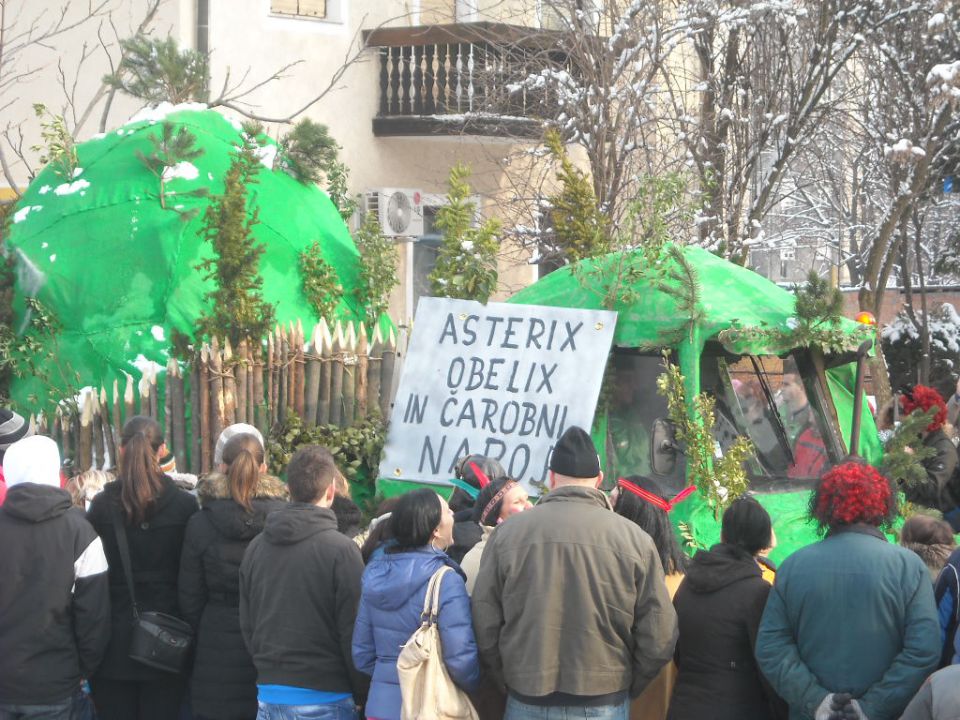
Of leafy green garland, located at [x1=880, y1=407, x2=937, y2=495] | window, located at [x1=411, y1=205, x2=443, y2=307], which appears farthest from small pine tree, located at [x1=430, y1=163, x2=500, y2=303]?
window, located at [x1=411, y1=205, x2=443, y2=307]

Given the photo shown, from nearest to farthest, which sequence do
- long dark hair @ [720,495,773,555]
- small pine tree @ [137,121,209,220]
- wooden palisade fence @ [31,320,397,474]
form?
long dark hair @ [720,495,773,555] → wooden palisade fence @ [31,320,397,474] → small pine tree @ [137,121,209,220]

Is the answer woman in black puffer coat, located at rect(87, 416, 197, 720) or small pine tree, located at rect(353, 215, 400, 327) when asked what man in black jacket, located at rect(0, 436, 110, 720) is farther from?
small pine tree, located at rect(353, 215, 400, 327)

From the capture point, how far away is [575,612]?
4875 mm

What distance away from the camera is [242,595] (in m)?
5.55

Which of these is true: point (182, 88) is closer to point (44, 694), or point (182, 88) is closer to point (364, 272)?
point (364, 272)

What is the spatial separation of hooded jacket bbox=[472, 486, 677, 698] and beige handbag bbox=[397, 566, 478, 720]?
0.23 meters

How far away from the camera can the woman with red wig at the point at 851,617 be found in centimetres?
477

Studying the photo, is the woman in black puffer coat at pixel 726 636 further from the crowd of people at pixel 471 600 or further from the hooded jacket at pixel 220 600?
the hooded jacket at pixel 220 600

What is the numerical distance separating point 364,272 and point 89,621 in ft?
17.4

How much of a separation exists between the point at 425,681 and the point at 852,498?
1635 millimetres

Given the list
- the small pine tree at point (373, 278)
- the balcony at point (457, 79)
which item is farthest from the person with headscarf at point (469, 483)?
the balcony at point (457, 79)

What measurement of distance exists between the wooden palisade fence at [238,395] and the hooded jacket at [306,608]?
390cm

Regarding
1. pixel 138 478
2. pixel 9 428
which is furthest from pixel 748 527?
pixel 9 428

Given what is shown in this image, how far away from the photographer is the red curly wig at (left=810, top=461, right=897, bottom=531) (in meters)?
4.95
